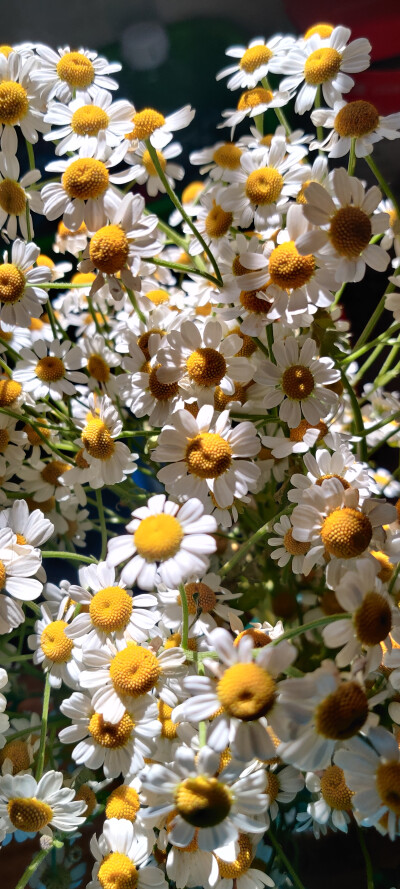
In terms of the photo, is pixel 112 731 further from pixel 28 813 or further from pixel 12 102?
pixel 12 102

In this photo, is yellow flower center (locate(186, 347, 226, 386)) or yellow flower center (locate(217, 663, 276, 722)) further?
yellow flower center (locate(186, 347, 226, 386))

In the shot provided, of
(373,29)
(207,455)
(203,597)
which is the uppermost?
(373,29)

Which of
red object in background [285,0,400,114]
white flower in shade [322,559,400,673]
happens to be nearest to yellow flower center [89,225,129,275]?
white flower in shade [322,559,400,673]

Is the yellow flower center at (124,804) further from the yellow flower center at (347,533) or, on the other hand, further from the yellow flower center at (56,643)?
the yellow flower center at (347,533)

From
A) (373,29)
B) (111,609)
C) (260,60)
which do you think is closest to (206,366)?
(111,609)

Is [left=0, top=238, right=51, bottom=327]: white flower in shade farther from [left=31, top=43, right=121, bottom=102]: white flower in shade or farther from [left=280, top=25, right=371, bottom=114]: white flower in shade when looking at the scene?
[left=280, top=25, right=371, bottom=114]: white flower in shade

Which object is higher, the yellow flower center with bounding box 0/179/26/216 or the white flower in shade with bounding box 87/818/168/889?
the yellow flower center with bounding box 0/179/26/216

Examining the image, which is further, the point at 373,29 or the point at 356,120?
Answer: the point at 373,29

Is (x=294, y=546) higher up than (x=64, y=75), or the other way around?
(x=64, y=75)

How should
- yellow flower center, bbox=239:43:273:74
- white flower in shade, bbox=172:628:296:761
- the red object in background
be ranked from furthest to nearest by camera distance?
the red object in background
yellow flower center, bbox=239:43:273:74
white flower in shade, bbox=172:628:296:761
